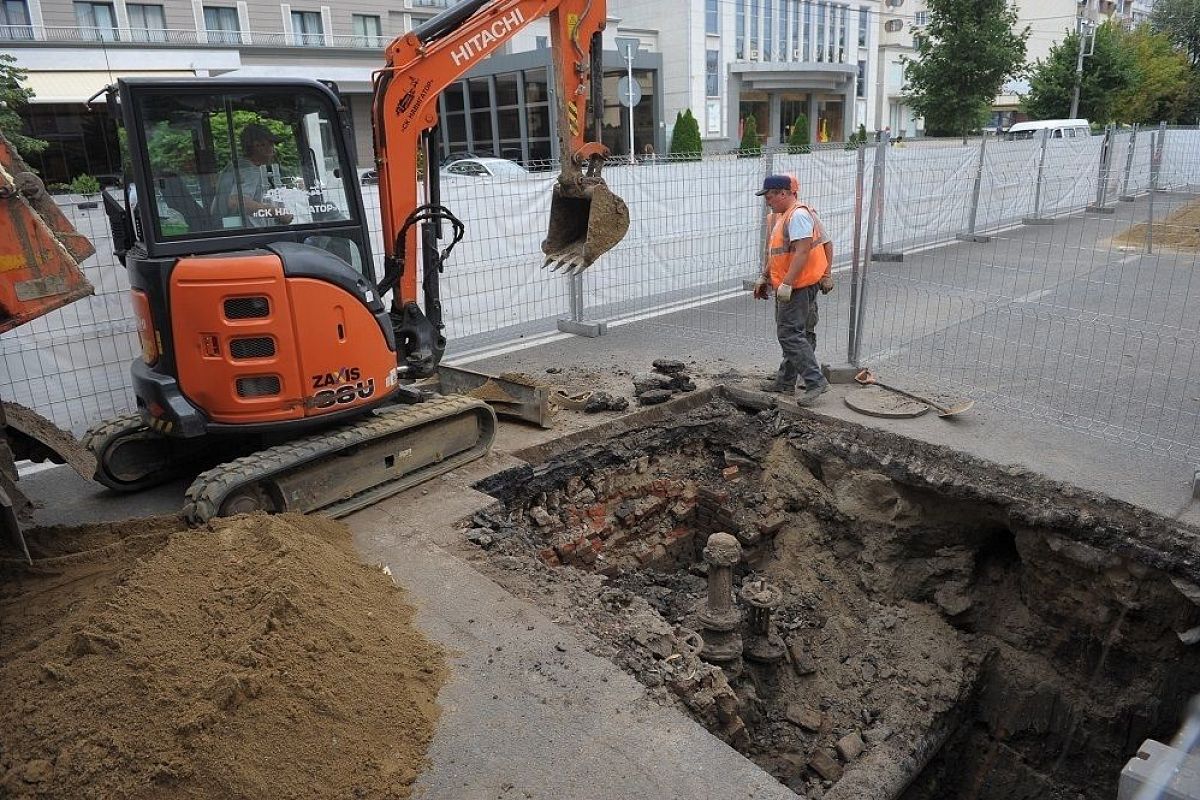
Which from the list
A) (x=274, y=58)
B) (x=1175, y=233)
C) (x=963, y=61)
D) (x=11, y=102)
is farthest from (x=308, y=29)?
(x=1175, y=233)

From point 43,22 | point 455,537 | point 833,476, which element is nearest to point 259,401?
point 455,537

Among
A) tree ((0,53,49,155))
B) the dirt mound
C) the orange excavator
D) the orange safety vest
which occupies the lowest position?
the dirt mound

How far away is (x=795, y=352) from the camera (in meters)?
6.95

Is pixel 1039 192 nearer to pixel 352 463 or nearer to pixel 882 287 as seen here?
pixel 882 287

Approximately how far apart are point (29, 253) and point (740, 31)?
44.6 metres

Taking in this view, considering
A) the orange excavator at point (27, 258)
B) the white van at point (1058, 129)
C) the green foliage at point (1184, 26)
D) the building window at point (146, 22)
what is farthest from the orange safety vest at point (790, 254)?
the green foliage at point (1184, 26)

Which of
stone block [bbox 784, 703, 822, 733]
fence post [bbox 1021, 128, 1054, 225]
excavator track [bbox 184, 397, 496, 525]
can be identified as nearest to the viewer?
excavator track [bbox 184, 397, 496, 525]

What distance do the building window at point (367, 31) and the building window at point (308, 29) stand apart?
5.23ft

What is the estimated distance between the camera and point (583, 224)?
6492 mm

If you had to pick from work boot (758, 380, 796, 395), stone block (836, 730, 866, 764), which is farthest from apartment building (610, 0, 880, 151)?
stone block (836, 730, 866, 764)

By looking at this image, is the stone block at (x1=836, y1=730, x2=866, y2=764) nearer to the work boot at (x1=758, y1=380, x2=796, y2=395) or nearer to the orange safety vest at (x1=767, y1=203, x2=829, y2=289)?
the work boot at (x1=758, y1=380, x2=796, y2=395)

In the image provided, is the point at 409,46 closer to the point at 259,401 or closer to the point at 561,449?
the point at 259,401

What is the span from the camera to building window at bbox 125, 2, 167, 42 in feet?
102

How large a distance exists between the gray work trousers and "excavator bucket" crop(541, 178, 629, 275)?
5.15ft
